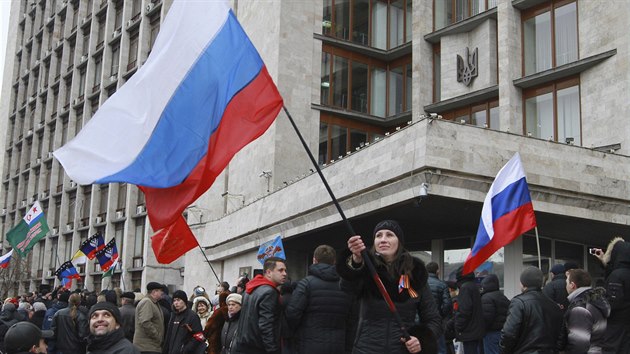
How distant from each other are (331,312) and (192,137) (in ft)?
6.85

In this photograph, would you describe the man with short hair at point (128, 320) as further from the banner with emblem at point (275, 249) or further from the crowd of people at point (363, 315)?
the banner with emblem at point (275, 249)

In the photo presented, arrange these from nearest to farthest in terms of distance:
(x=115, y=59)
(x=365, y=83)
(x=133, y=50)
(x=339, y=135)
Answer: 1. (x=339, y=135)
2. (x=365, y=83)
3. (x=133, y=50)
4. (x=115, y=59)

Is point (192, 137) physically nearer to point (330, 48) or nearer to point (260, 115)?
point (260, 115)

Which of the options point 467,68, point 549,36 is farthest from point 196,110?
point 467,68

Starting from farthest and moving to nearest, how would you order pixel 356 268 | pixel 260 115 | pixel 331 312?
pixel 331 312, pixel 260 115, pixel 356 268

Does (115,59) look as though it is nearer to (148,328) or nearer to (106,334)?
(148,328)

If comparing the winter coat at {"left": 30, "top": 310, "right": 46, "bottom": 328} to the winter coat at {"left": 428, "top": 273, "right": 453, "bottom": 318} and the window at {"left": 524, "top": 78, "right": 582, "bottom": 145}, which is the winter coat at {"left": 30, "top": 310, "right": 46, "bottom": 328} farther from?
the window at {"left": 524, "top": 78, "right": 582, "bottom": 145}

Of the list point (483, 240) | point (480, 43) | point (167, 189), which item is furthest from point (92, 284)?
point (167, 189)

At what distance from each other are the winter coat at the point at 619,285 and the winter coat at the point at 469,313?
289cm

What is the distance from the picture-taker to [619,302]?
309 inches

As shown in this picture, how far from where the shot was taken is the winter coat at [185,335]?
10.2 m

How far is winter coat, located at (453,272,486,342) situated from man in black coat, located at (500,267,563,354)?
3.05 metres

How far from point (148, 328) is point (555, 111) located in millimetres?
17407

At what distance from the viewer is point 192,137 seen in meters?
6.89
